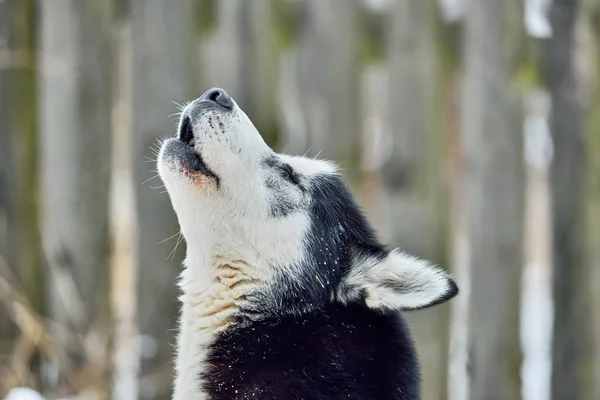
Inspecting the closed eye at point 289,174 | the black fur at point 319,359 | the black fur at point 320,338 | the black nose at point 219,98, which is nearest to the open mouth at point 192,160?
the black nose at point 219,98

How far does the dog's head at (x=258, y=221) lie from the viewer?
3.34 m

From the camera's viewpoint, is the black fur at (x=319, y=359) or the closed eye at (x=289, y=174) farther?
the closed eye at (x=289, y=174)

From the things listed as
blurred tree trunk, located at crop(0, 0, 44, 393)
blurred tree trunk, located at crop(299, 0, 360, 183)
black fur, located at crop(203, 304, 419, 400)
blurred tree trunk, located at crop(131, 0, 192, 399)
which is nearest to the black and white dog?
black fur, located at crop(203, 304, 419, 400)

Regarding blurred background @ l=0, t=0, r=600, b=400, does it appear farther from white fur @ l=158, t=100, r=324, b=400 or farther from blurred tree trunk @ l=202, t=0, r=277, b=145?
white fur @ l=158, t=100, r=324, b=400

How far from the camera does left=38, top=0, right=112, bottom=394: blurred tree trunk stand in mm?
4770

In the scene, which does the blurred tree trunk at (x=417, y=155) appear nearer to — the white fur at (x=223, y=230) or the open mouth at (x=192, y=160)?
the white fur at (x=223, y=230)

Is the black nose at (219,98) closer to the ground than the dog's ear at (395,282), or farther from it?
farther from it

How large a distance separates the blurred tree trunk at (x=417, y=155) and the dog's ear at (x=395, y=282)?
4.16 feet

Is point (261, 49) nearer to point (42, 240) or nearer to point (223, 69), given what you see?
point (223, 69)

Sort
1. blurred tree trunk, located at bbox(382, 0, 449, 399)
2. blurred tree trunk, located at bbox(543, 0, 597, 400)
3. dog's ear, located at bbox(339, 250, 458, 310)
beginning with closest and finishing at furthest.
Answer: dog's ear, located at bbox(339, 250, 458, 310) → blurred tree trunk, located at bbox(543, 0, 597, 400) → blurred tree trunk, located at bbox(382, 0, 449, 399)

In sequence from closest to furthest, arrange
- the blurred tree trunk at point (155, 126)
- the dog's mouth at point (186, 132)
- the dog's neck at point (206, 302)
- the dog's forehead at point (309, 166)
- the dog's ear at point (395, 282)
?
the dog's ear at point (395, 282) → the dog's neck at point (206, 302) → the dog's mouth at point (186, 132) → the dog's forehead at point (309, 166) → the blurred tree trunk at point (155, 126)

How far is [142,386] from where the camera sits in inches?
188

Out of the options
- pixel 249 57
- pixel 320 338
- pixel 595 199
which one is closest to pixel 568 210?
pixel 595 199

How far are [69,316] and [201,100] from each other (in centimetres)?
187
